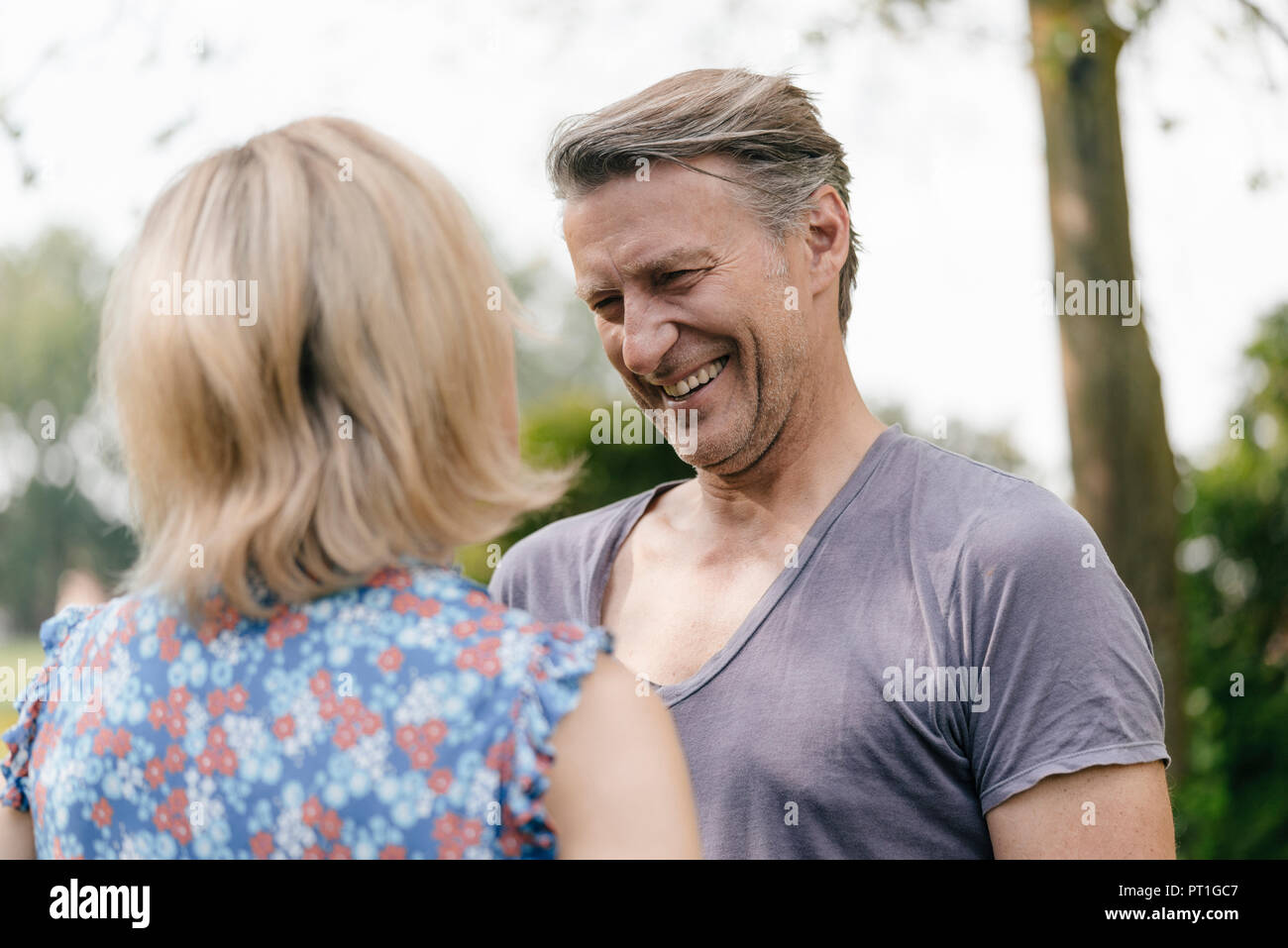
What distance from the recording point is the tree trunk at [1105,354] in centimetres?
473

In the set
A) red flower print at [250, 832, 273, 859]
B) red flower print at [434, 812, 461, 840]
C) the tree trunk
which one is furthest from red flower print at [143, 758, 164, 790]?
the tree trunk

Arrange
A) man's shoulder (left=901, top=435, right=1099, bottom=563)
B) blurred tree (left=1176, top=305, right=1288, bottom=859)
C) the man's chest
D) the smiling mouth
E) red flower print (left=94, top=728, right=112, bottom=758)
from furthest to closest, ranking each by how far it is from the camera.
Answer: blurred tree (left=1176, top=305, right=1288, bottom=859), the smiling mouth, the man's chest, man's shoulder (left=901, top=435, right=1099, bottom=563), red flower print (left=94, top=728, right=112, bottom=758)

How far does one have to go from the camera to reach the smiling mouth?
2.35m

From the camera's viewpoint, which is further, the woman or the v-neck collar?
the v-neck collar

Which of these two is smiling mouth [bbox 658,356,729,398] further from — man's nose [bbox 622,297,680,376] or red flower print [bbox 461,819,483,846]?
red flower print [bbox 461,819,483,846]

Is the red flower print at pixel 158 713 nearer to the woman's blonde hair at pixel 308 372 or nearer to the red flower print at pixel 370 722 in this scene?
the woman's blonde hair at pixel 308 372

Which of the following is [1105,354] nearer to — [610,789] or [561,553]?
[561,553]

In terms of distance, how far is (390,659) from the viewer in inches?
52.0

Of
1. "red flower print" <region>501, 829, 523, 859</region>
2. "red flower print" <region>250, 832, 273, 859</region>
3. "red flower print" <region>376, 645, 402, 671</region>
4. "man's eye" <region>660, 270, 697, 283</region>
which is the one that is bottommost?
"red flower print" <region>501, 829, 523, 859</region>

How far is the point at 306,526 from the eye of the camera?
1366 mm

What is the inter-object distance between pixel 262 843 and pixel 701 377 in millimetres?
1321
